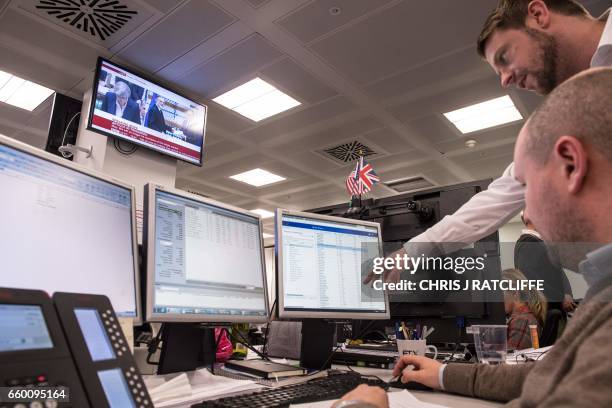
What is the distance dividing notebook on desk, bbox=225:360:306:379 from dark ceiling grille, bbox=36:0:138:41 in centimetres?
250

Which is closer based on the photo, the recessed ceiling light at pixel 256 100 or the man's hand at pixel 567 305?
the man's hand at pixel 567 305

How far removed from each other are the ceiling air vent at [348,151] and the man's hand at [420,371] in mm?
3757

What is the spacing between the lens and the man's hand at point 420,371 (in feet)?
3.12

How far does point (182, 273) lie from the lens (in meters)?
0.98

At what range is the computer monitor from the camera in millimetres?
681

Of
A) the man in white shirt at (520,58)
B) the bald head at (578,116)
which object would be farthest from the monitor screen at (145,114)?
the bald head at (578,116)

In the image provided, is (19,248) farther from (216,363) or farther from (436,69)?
(436,69)

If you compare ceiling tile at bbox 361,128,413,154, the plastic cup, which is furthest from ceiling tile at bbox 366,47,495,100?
the plastic cup

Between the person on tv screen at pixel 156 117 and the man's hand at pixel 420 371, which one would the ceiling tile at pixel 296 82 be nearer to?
the person on tv screen at pixel 156 117

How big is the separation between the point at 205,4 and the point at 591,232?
2.69 metres

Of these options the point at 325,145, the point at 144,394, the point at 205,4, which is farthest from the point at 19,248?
the point at 325,145

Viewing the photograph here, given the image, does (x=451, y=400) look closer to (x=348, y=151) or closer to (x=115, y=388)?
(x=115, y=388)

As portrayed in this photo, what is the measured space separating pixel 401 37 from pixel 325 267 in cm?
223

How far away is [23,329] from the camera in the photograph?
0.43 metres
